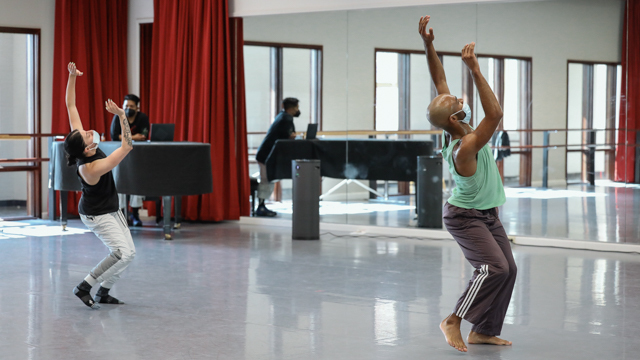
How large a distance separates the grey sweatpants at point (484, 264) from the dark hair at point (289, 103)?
14.9ft

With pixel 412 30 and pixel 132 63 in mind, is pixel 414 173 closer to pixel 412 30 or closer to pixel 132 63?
pixel 412 30

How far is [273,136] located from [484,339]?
16.0 feet

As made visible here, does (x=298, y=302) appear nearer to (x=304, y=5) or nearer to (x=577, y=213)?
(x=577, y=213)

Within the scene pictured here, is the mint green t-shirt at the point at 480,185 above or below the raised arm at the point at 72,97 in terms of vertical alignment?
below

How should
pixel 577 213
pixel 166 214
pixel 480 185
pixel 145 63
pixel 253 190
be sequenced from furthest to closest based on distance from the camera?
pixel 145 63 < pixel 253 190 < pixel 166 214 < pixel 577 213 < pixel 480 185

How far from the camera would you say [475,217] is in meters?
3.48

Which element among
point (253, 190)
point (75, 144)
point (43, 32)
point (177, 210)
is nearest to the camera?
point (75, 144)

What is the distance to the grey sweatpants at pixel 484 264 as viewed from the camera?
3.43 metres

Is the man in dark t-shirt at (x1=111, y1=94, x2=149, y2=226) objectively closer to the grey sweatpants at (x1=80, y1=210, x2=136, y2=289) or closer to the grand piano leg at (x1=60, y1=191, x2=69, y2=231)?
the grand piano leg at (x1=60, y1=191, x2=69, y2=231)

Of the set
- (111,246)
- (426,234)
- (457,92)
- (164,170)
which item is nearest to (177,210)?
(164,170)

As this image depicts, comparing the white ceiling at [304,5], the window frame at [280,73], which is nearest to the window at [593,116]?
the white ceiling at [304,5]

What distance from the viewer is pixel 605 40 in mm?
6605

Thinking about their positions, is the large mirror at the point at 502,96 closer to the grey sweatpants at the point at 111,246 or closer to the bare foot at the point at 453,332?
the bare foot at the point at 453,332

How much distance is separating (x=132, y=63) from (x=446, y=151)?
6.27 meters
